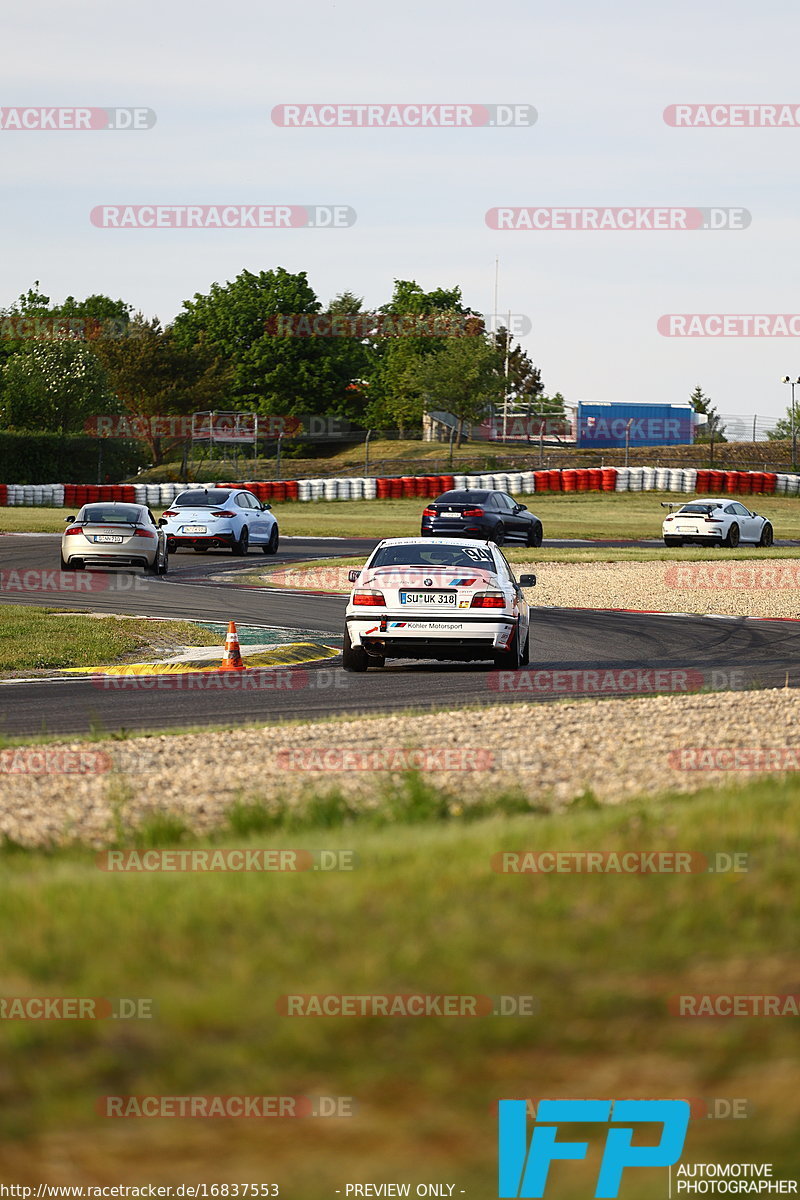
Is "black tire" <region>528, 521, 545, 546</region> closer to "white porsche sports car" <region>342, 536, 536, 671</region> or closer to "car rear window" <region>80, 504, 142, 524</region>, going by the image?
"car rear window" <region>80, 504, 142, 524</region>

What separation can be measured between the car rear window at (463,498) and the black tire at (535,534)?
178 centimetres

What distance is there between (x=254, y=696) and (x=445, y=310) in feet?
355

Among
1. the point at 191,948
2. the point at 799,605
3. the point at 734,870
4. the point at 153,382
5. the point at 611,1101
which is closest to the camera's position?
the point at 611,1101

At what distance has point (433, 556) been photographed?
16.0 meters

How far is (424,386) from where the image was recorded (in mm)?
87875

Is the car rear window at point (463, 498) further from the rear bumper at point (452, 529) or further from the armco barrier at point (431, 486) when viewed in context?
the armco barrier at point (431, 486)

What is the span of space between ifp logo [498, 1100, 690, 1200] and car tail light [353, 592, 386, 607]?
11.5 m

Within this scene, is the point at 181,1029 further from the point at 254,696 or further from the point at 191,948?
the point at 254,696

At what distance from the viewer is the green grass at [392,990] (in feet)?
11.5

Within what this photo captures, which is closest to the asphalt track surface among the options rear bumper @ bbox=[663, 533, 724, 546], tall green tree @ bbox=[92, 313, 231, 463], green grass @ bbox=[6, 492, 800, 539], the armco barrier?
rear bumper @ bbox=[663, 533, 724, 546]

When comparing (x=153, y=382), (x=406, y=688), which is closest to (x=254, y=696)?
(x=406, y=688)

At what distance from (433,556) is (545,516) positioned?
3863cm

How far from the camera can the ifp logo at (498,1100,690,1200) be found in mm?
3420

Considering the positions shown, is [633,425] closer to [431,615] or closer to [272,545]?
[272,545]
